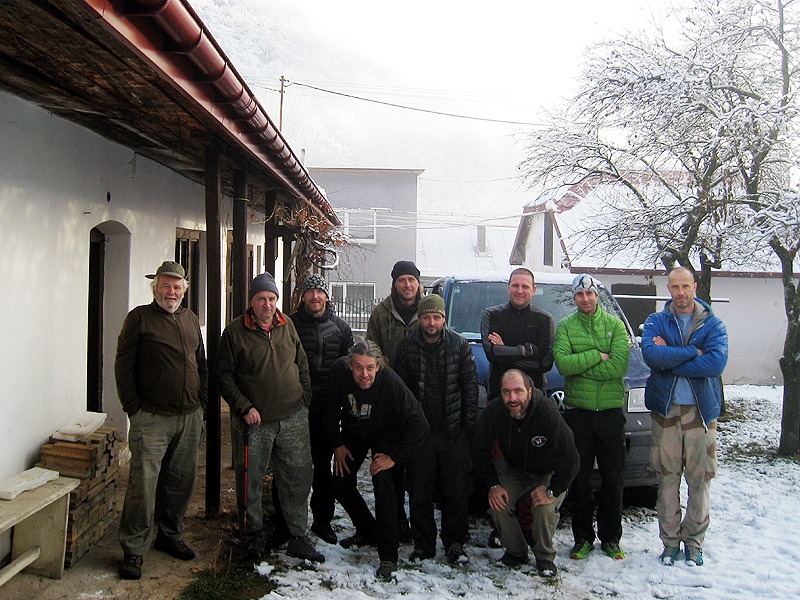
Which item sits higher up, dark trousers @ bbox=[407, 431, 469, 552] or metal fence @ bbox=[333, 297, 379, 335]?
metal fence @ bbox=[333, 297, 379, 335]

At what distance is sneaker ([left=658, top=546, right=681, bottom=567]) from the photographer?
4582mm

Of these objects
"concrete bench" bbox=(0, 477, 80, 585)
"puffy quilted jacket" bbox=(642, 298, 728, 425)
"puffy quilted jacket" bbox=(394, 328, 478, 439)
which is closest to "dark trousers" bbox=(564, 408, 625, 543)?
"puffy quilted jacket" bbox=(642, 298, 728, 425)

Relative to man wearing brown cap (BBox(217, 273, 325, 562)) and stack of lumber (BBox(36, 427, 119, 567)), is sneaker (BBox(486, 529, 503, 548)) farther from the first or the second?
stack of lumber (BBox(36, 427, 119, 567))

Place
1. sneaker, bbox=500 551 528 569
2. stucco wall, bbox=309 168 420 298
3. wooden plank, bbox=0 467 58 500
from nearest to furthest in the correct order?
wooden plank, bbox=0 467 58 500, sneaker, bbox=500 551 528 569, stucco wall, bbox=309 168 420 298

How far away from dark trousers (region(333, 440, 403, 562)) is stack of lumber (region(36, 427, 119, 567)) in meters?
1.49

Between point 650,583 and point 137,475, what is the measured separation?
124 inches

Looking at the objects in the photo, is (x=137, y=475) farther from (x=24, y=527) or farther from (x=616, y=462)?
(x=616, y=462)

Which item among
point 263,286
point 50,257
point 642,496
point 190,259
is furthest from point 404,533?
point 190,259

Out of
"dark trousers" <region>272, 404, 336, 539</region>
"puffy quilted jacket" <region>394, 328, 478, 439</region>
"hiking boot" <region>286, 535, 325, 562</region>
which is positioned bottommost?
"hiking boot" <region>286, 535, 325, 562</region>

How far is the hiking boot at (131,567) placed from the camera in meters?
4.00

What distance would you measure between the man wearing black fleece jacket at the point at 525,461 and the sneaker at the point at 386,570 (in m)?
0.73

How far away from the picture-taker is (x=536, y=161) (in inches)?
452

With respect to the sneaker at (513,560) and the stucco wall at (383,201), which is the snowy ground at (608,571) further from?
the stucco wall at (383,201)

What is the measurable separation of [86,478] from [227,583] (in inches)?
43.1
